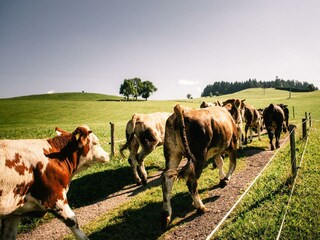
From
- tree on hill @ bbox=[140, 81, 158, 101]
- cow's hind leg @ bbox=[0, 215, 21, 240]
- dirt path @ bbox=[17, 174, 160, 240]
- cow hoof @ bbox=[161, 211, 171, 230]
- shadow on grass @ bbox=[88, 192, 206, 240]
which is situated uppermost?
tree on hill @ bbox=[140, 81, 158, 101]

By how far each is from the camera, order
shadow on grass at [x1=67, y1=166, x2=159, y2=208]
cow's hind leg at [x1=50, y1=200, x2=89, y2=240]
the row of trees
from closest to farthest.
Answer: cow's hind leg at [x1=50, y1=200, x2=89, y2=240]
shadow on grass at [x1=67, y1=166, x2=159, y2=208]
the row of trees

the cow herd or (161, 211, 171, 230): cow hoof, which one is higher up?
the cow herd

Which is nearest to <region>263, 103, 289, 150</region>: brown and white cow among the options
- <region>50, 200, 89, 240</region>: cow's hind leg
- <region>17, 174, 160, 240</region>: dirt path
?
<region>17, 174, 160, 240</region>: dirt path

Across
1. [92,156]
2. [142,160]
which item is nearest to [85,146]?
[92,156]

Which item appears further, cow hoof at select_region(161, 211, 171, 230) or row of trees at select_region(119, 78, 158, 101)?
row of trees at select_region(119, 78, 158, 101)

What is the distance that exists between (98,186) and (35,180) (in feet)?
16.2

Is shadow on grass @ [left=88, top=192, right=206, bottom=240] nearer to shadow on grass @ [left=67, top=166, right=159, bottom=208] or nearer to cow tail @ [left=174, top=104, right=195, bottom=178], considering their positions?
cow tail @ [left=174, top=104, right=195, bottom=178]

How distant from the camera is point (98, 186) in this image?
9.10 meters

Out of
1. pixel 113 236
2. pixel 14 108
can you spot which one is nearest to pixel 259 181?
pixel 113 236

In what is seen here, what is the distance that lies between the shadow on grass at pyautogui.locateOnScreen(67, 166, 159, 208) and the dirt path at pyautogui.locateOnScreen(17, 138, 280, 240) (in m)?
0.34

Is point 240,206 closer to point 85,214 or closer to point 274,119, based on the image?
Result: point 85,214

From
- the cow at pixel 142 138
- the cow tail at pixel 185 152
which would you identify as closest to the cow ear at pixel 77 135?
the cow tail at pixel 185 152

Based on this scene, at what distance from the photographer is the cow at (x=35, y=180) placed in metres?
4.03

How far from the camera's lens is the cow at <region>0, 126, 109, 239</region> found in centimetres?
403
